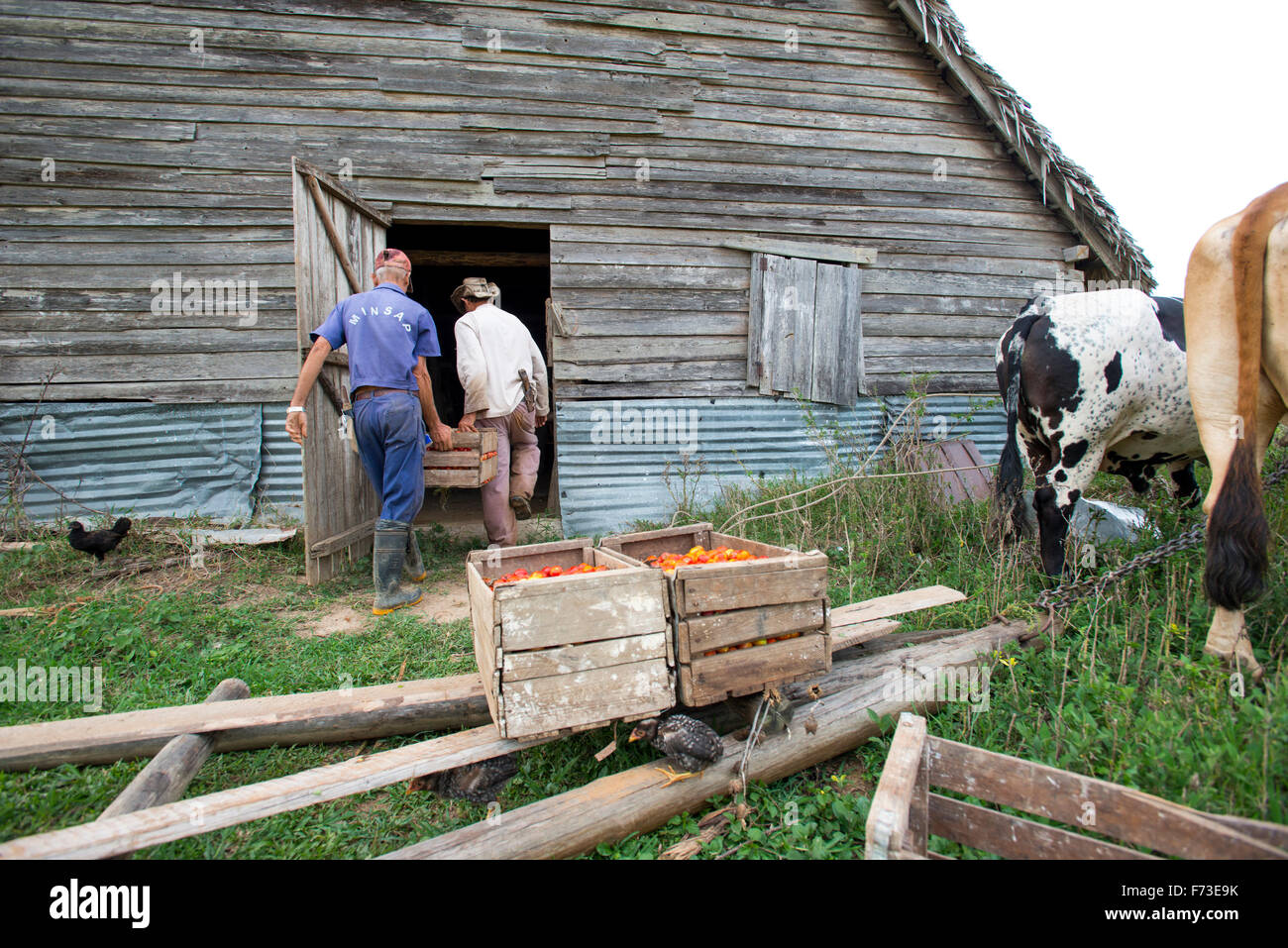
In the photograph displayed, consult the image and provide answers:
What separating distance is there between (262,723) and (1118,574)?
12.1 ft

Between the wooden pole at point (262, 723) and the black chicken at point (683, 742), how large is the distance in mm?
802

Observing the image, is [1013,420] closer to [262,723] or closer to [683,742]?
[683,742]

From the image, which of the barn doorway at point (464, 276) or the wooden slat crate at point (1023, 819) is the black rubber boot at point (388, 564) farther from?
the wooden slat crate at point (1023, 819)

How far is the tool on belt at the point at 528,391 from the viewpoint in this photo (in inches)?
221

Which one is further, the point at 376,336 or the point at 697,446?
the point at 697,446

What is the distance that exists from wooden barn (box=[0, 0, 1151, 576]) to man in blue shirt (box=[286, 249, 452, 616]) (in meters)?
0.48

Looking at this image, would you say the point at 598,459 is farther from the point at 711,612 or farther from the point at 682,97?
the point at 711,612

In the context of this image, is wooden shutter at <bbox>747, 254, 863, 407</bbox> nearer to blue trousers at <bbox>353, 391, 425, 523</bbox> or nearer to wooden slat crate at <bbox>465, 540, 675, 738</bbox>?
blue trousers at <bbox>353, 391, 425, 523</bbox>

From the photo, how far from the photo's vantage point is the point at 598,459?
6.72 meters

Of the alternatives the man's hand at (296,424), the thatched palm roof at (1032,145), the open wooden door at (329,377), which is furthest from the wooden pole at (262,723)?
the thatched palm roof at (1032,145)

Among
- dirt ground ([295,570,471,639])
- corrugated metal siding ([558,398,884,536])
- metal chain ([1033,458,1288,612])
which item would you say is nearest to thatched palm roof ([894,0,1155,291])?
corrugated metal siding ([558,398,884,536])

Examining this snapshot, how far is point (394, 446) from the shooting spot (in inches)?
176

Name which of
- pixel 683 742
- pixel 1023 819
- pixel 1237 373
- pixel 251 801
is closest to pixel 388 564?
pixel 251 801
